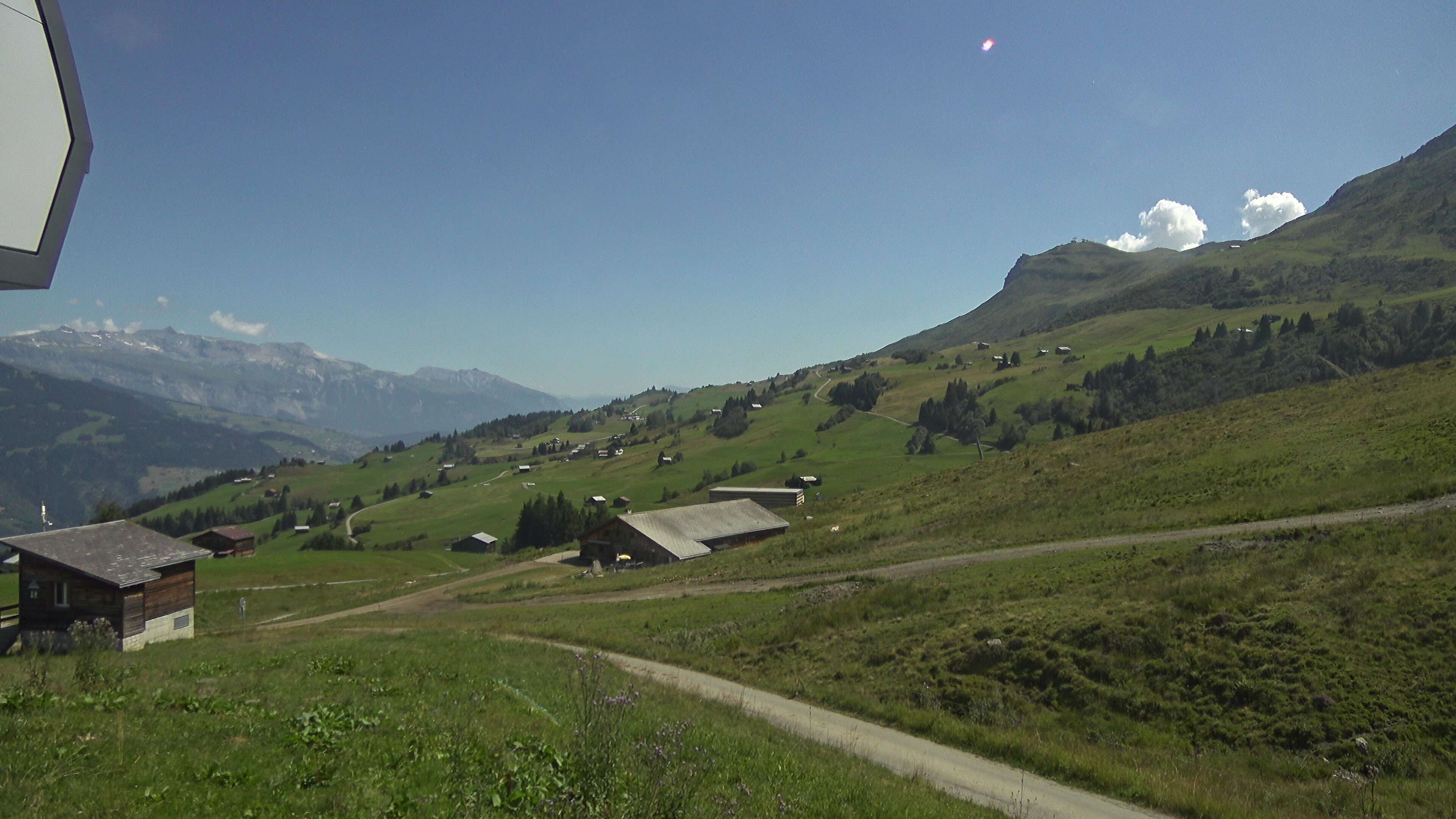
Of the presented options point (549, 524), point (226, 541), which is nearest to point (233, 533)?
point (226, 541)

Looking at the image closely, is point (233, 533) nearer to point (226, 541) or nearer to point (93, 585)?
point (226, 541)

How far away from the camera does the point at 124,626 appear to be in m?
36.8

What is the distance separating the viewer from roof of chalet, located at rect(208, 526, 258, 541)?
11431cm

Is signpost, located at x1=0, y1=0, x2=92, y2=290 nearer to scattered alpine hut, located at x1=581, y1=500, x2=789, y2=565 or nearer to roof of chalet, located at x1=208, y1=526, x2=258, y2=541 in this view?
scattered alpine hut, located at x1=581, y1=500, x2=789, y2=565

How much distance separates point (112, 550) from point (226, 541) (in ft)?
292

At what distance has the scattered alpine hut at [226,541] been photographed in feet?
372

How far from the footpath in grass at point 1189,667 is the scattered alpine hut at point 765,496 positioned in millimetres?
82251

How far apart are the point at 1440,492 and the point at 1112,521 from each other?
43.5ft

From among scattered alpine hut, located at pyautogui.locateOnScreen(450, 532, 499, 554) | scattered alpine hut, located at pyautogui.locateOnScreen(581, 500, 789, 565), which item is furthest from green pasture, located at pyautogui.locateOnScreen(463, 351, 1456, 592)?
scattered alpine hut, located at pyautogui.locateOnScreen(450, 532, 499, 554)

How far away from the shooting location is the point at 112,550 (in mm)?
38781

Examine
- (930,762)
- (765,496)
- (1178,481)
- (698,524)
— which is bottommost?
(765,496)

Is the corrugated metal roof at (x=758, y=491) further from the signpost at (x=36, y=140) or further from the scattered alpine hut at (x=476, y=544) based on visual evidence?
the signpost at (x=36, y=140)

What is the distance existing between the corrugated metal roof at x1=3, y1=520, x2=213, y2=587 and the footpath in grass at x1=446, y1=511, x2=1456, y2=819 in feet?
91.7

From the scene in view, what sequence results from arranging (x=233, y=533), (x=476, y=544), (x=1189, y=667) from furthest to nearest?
(x=476, y=544) → (x=233, y=533) → (x=1189, y=667)
